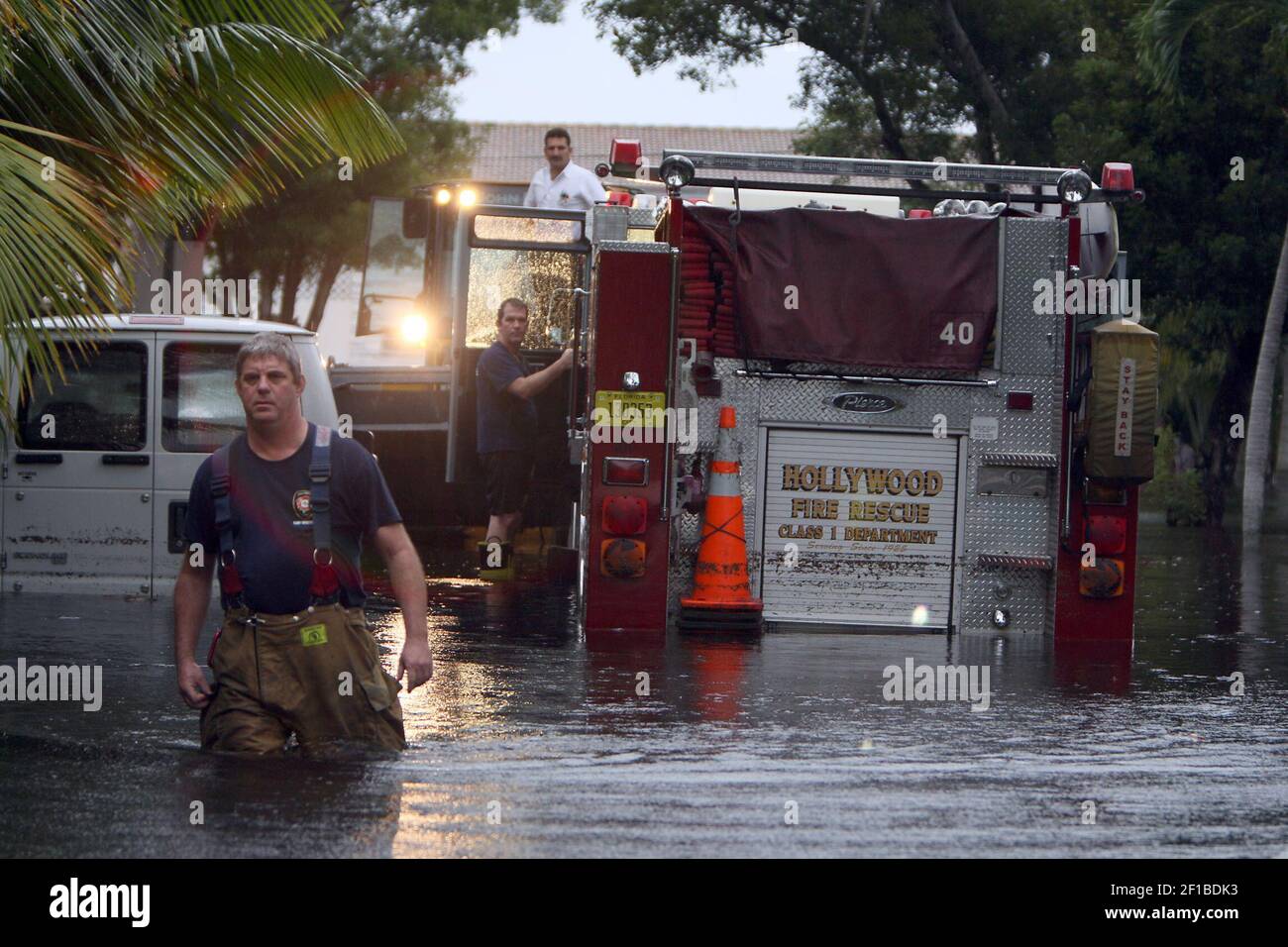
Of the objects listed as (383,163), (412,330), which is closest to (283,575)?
(412,330)

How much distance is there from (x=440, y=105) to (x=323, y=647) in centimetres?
3365

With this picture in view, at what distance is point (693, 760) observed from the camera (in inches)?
307

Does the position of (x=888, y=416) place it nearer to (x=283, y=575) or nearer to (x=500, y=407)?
(x=500, y=407)

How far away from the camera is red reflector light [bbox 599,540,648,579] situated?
11453mm

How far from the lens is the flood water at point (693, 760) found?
253 inches

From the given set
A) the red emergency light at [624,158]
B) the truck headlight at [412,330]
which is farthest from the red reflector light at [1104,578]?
the truck headlight at [412,330]

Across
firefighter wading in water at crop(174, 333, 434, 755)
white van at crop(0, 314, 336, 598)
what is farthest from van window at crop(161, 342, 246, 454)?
firefighter wading in water at crop(174, 333, 434, 755)

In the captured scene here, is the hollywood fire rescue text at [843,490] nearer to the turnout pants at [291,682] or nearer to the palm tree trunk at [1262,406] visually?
the turnout pants at [291,682]

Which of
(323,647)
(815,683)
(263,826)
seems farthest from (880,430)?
(263,826)

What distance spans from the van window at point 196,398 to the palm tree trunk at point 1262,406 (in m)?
17.2

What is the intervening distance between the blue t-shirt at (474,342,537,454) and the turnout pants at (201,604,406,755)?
7.32 meters

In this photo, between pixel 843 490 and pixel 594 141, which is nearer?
pixel 843 490

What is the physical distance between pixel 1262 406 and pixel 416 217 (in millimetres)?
14892
